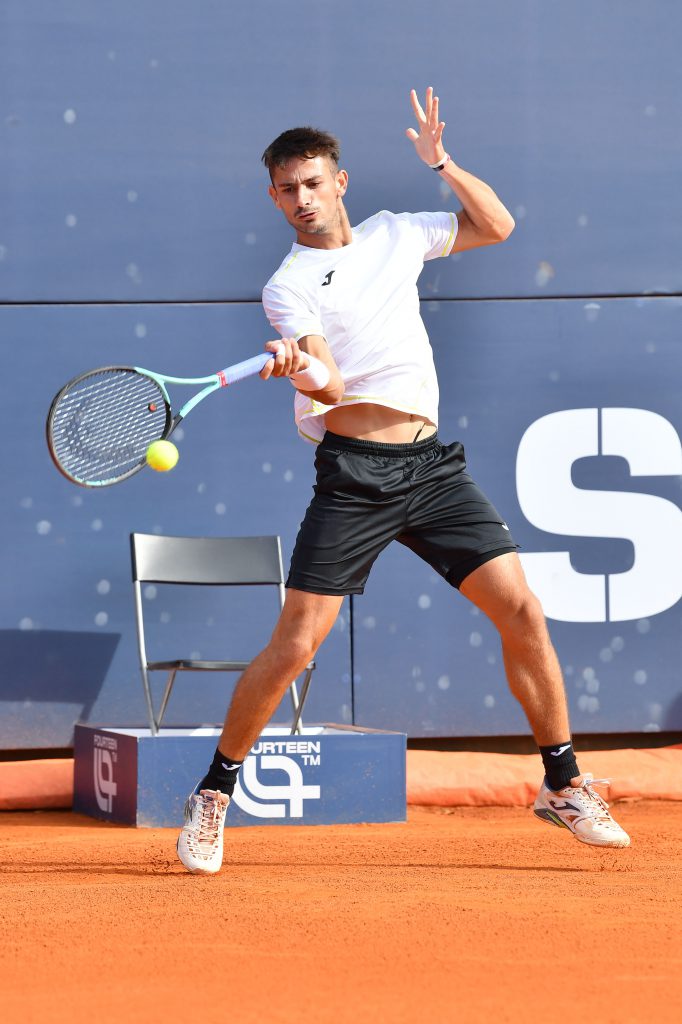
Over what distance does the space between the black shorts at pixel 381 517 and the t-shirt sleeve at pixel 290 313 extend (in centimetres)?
33

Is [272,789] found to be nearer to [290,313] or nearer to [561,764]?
[561,764]

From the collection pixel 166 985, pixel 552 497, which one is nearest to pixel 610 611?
pixel 552 497

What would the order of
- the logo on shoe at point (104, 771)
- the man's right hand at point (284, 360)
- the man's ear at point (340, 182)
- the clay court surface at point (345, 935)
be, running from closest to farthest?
the clay court surface at point (345, 935) < the man's right hand at point (284, 360) < the man's ear at point (340, 182) < the logo on shoe at point (104, 771)

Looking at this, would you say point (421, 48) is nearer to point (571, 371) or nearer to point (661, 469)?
point (571, 371)

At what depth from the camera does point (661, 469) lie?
18.6 feet

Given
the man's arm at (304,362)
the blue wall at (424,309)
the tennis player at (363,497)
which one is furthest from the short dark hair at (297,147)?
the blue wall at (424,309)

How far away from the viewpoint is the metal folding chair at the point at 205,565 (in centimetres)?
523

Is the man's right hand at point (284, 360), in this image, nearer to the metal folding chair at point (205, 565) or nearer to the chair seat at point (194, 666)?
the chair seat at point (194, 666)

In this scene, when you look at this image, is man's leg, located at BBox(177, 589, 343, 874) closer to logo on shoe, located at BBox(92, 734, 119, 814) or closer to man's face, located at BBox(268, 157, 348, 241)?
man's face, located at BBox(268, 157, 348, 241)

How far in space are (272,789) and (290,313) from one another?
2045 mm

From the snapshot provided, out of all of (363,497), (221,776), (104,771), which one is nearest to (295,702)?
(104,771)

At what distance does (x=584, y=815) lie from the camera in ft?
11.7

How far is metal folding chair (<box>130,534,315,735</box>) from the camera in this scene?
17.2 ft

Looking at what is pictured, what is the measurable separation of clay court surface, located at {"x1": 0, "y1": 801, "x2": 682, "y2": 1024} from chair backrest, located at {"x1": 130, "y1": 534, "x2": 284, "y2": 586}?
4.56 ft
